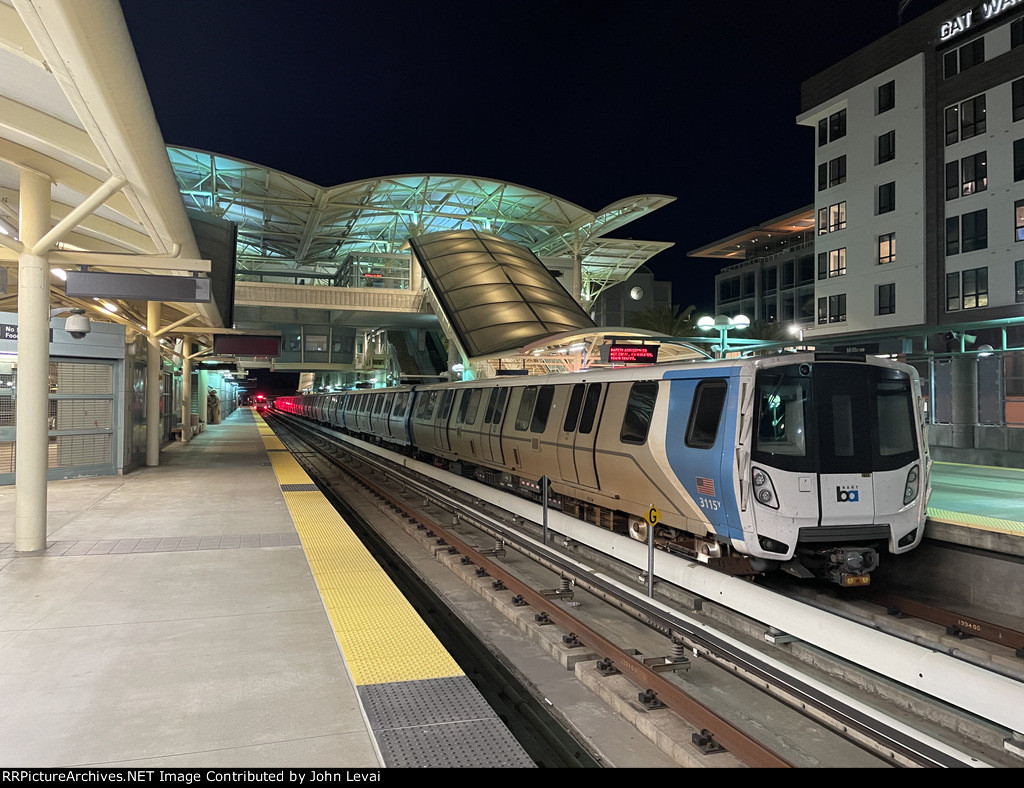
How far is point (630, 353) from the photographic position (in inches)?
670

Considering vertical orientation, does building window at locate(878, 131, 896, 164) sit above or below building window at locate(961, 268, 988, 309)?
above

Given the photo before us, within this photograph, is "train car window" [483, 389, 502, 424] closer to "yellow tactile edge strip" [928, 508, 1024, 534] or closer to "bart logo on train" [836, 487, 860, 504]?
"yellow tactile edge strip" [928, 508, 1024, 534]

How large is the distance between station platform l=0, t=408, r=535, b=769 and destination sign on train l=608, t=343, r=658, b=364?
860 cm

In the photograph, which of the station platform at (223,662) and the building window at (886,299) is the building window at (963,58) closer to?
the building window at (886,299)

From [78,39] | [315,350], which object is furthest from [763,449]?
[315,350]

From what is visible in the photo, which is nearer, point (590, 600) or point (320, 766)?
point (320, 766)

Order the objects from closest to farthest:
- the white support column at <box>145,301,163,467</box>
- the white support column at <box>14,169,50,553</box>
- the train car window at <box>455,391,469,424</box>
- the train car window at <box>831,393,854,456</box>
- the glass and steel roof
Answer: the train car window at <box>831,393,854,456</box> → the white support column at <box>14,169,50,553</box> → the train car window at <box>455,391,469,424</box> → the white support column at <box>145,301,163,467</box> → the glass and steel roof

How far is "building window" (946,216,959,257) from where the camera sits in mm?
28344

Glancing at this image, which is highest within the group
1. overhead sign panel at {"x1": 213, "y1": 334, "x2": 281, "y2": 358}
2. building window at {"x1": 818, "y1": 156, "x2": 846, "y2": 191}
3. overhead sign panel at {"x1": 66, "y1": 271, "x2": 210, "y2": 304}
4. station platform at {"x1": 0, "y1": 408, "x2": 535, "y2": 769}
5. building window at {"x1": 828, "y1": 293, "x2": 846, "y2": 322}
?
building window at {"x1": 818, "y1": 156, "x2": 846, "y2": 191}

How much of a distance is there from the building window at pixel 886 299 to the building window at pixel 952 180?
402 cm

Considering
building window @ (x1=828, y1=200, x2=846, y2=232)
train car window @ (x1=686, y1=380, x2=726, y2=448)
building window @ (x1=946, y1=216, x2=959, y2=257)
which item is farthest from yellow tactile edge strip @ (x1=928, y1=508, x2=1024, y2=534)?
building window @ (x1=828, y1=200, x2=846, y2=232)

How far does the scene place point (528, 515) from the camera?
11.6m
